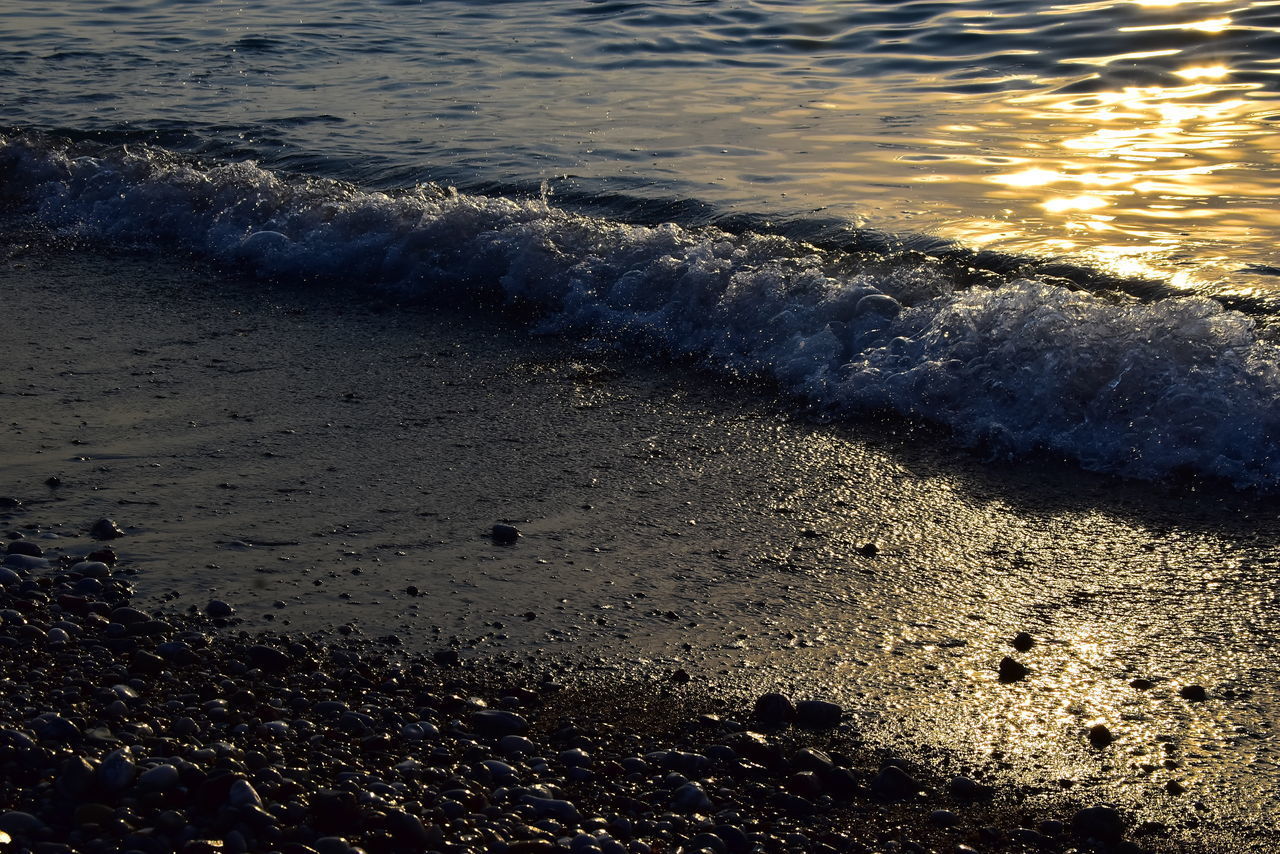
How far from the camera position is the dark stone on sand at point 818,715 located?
3.10 m

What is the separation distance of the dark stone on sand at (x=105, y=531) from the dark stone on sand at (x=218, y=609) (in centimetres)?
62

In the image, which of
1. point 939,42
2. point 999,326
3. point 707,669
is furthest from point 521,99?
point 707,669

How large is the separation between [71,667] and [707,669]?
1682mm

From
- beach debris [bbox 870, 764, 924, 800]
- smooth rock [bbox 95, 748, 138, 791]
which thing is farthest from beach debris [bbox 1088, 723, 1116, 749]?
smooth rock [bbox 95, 748, 138, 791]

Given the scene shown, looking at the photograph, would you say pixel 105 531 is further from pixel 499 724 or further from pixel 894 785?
pixel 894 785

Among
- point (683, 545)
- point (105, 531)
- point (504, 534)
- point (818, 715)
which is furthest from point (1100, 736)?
point (105, 531)

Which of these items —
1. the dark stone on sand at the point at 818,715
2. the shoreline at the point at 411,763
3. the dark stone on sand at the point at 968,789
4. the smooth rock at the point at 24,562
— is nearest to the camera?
the shoreline at the point at 411,763

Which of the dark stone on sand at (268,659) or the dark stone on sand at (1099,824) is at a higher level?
the dark stone on sand at (268,659)

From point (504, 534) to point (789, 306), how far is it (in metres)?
2.48

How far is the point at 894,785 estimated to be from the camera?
2.87 m

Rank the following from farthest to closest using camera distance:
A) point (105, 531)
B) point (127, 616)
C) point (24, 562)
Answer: point (105, 531), point (24, 562), point (127, 616)

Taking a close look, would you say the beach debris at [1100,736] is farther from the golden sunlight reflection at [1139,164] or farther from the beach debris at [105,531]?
the golden sunlight reflection at [1139,164]

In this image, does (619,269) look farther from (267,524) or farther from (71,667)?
(71,667)

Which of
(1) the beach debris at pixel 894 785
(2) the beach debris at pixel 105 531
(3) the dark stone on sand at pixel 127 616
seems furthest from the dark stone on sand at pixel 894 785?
(2) the beach debris at pixel 105 531
